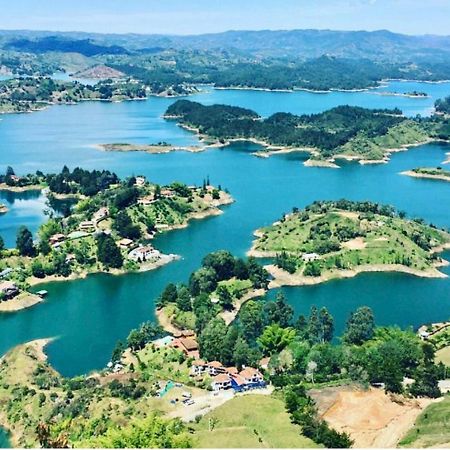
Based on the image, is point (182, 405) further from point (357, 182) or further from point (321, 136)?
point (321, 136)

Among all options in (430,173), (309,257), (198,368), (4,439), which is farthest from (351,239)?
(430,173)

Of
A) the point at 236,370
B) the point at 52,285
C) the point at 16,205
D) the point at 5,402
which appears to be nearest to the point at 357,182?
the point at 16,205

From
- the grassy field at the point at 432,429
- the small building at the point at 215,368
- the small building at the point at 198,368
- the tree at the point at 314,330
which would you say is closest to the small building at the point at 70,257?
the small building at the point at 198,368

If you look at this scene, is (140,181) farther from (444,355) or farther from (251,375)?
(444,355)

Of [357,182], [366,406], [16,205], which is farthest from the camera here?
[357,182]

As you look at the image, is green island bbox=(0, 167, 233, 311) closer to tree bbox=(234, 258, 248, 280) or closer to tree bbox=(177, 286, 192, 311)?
tree bbox=(234, 258, 248, 280)

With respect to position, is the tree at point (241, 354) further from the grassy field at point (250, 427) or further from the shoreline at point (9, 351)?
the shoreline at point (9, 351)
